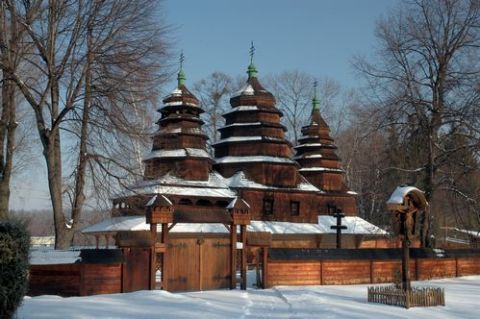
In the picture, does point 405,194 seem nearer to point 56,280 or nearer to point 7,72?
point 56,280

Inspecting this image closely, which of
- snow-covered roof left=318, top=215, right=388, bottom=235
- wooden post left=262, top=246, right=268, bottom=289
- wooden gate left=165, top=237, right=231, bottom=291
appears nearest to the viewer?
wooden gate left=165, top=237, right=231, bottom=291

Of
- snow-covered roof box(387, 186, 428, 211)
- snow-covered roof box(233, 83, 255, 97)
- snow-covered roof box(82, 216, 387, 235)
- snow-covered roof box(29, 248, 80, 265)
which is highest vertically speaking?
snow-covered roof box(233, 83, 255, 97)

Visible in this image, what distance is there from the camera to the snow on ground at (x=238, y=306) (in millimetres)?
11625

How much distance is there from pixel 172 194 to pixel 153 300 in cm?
1695

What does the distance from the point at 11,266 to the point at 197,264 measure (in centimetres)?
934

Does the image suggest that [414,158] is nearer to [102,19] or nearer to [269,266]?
[269,266]

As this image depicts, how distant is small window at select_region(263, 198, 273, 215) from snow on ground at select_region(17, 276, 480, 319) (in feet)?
57.0

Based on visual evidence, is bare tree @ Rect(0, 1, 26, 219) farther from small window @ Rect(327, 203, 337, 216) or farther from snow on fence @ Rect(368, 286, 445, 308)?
small window @ Rect(327, 203, 337, 216)

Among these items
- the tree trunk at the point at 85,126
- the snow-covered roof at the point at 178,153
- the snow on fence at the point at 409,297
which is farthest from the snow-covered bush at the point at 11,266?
the snow-covered roof at the point at 178,153

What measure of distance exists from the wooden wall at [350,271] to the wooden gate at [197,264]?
1.81m

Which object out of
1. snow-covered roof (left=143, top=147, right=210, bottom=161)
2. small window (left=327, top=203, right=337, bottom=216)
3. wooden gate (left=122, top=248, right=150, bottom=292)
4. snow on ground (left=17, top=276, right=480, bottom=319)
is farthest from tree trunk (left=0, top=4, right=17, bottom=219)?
small window (left=327, top=203, right=337, bottom=216)

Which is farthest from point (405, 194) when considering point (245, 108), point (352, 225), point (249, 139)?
point (352, 225)

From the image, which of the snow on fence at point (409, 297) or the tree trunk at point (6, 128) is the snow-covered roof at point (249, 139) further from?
the snow on fence at point (409, 297)

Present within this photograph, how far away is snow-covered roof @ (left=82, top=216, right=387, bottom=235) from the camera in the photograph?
2822cm
